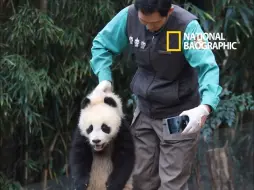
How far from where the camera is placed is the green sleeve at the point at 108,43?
3629 mm

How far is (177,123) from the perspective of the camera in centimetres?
316

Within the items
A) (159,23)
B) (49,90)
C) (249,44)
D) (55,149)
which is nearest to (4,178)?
(55,149)

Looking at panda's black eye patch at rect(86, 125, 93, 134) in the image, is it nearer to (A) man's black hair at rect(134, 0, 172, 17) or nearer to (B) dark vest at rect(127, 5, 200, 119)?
(B) dark vest at rect(127, 5, 200, 119)

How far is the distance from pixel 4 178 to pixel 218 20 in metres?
2.27

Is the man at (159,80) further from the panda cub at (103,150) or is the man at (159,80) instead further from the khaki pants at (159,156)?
the panda cub at (103,150)

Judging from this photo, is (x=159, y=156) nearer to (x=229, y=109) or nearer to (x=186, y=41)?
(x=186, y=41)

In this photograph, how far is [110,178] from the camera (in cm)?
361

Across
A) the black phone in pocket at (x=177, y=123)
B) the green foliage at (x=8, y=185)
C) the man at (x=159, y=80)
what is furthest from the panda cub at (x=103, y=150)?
the green foliage at (x=8, y=185)

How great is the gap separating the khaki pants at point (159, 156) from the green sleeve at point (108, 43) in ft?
1.10

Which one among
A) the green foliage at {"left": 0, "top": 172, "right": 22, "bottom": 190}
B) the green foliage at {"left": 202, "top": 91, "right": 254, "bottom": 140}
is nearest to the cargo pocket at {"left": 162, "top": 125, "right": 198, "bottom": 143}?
the green foliage at {"left": 202, "top": 91, "right": 254, "bottom": 140}

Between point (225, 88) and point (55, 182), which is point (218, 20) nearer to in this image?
point (225, 88)

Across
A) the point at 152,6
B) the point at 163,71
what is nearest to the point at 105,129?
the point at 163,71

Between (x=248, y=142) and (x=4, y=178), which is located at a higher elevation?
(x=248, y=142)

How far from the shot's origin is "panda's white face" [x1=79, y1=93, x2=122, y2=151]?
140 inches
